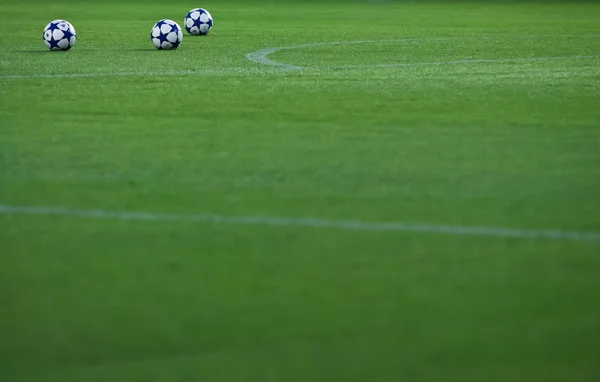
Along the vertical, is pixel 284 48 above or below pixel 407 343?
below

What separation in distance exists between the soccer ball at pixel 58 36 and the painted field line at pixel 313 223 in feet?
31.6

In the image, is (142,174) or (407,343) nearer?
(407,343)

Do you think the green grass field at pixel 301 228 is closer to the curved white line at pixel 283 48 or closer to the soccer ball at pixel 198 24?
the curved white line at pixel 283 48

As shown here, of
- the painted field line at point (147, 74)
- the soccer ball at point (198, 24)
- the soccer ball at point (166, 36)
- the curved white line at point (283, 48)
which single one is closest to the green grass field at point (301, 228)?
the painted field line at point (147, 74)

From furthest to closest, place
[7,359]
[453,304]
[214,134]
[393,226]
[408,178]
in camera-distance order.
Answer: [214,134], [408,178], [393,226], [453,304], [7,359]

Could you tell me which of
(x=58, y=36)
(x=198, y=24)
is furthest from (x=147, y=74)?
(x=198, y=24)

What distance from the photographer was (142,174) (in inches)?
246

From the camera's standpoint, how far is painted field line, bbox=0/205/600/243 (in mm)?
4852

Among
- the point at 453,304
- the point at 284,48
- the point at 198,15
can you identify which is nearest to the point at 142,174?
the point at 453,304

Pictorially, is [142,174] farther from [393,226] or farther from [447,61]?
A: [447,61]

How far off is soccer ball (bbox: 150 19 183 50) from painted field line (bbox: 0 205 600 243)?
9825 mm

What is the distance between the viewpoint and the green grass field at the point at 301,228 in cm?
350

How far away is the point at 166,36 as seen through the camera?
15.1m

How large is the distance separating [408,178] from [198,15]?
43.4 feet
